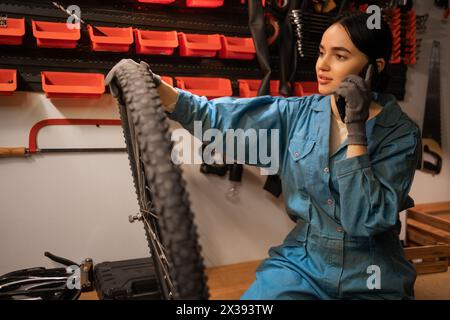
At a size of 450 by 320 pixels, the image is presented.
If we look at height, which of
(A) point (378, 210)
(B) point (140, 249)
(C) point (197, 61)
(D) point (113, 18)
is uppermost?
(D) point (113, 18)

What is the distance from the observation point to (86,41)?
1523 millimetres

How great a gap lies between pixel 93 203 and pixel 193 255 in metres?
1.25

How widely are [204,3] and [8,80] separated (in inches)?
35.7

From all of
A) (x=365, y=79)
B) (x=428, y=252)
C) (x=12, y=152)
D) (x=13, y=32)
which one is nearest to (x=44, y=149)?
(x=12, y=152)

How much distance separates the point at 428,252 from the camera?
5.77 ft

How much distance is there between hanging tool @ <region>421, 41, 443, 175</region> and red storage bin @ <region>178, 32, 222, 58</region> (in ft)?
4.88

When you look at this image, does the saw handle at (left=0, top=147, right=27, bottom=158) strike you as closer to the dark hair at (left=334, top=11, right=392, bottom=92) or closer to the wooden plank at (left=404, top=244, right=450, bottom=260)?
the dark hair at (left=334, top=11, right=392, bottom=92)

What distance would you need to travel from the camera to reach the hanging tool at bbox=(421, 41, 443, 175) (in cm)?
219

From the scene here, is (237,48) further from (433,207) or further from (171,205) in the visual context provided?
(433,207)

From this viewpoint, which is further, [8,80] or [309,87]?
[309,87]

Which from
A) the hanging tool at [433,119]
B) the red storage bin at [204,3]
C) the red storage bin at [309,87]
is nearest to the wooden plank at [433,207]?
the hanging tool at [433,119]

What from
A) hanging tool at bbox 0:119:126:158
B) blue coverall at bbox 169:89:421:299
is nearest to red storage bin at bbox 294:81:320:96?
blue coverall at bbox 169:89:421:299
